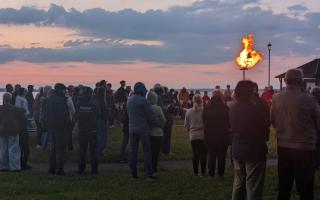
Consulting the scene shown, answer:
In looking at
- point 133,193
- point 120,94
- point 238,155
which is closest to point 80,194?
point 133,193

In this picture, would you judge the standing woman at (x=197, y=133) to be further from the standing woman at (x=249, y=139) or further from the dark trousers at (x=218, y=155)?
the standing woman at (x=249, y=139)

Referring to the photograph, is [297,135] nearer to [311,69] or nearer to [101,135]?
[101,135]

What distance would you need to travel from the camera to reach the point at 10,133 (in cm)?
1455

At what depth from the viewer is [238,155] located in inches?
326

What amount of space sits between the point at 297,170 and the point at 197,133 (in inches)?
206

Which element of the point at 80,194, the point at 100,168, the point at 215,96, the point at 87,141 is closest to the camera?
the point at 80,194

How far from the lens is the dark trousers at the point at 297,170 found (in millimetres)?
8039

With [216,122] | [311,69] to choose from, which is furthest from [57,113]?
[311,69]

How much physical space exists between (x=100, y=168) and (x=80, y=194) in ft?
13.2

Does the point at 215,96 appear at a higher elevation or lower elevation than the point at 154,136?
higher

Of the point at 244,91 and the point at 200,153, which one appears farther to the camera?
the point at 200,153

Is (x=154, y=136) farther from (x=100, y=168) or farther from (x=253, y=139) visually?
(x=253, y=139)

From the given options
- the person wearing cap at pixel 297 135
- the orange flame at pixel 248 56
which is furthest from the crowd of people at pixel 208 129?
the orange flame at pixel 248 56

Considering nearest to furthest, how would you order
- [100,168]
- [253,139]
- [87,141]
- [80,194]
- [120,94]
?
[253,139] < [80,194] < [87,141] < [100,168] < [120,94]
